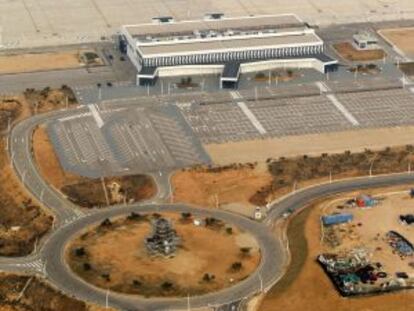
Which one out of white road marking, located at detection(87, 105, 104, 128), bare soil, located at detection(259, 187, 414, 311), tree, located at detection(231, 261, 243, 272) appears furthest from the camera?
white road marking, located at detection(87, 105, 104, 128)

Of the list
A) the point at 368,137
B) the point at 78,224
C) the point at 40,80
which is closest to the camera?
the point at 78,224

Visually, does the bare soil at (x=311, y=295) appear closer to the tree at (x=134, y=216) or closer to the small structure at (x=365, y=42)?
the tree at (x=134, y=216)

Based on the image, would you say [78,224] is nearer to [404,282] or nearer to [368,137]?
[404,282]

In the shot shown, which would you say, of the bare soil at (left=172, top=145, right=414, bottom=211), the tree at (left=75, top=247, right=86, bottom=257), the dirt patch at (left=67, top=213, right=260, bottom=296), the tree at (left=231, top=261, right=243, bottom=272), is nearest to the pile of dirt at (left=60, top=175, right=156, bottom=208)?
the bare soil at (left=172, top=145, right=414, bottom=211)

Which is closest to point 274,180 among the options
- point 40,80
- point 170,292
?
point 170,292

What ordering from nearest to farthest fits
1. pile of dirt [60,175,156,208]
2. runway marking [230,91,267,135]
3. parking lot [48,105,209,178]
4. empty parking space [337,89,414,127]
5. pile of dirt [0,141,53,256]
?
pile of dirt [0,141,53,256], pile of dirt [60,175,156,208], parking lot [48,105,209,178], runway marking [230,91,267,135], empty parking space [337,89,414,127]

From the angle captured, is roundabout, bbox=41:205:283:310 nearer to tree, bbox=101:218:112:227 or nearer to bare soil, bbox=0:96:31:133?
tree, bbox=101:218:112:227

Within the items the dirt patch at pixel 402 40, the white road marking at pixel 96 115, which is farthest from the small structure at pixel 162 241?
the dirt patch at pixel 402 40
